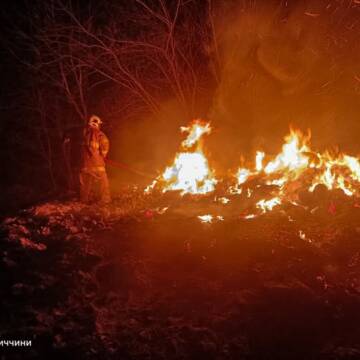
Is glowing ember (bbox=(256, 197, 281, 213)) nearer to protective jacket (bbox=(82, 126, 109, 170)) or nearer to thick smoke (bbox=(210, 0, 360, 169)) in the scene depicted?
thick smoke (bbox=(210, 0, 360, 169))

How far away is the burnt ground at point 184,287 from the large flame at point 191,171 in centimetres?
167

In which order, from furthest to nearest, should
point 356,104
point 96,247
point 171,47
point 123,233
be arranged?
1. point 171,47
2. point 356,104
3. point 123,233
4. point 96,247

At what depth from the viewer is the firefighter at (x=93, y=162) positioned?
9.23 meters

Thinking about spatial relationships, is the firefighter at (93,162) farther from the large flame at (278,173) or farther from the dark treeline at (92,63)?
the dark treeline at (92,63)

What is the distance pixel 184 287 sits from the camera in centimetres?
499

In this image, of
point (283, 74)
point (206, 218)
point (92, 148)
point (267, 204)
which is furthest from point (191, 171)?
point (283, 74)

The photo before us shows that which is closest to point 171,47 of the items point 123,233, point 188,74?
point 188,74

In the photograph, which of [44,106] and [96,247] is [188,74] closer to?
[44,106]

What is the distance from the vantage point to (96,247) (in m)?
6.11

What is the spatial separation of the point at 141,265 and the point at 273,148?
5.56 metres

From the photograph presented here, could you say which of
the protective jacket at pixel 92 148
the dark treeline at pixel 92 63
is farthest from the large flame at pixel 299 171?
the dark treeline at pixel 92 63

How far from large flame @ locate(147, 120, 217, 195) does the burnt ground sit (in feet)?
5.49

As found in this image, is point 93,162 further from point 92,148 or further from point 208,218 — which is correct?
point 208,218

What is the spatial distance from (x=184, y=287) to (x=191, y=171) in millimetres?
4740
